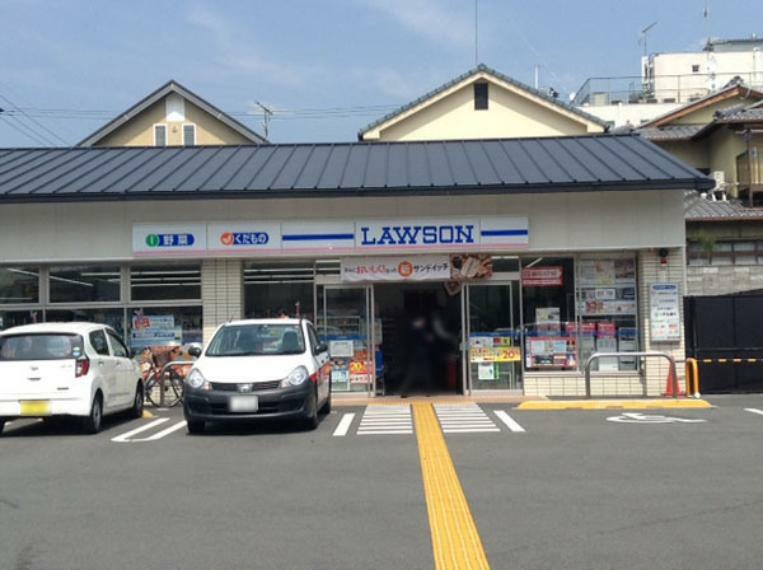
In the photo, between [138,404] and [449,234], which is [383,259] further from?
[138,404]

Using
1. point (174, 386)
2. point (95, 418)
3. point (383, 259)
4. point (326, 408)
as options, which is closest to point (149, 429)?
point (95, 418)

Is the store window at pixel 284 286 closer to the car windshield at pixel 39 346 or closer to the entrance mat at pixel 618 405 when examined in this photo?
the entrance mat at pixel 618 405

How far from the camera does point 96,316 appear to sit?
1800 cm

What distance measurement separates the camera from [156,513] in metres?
7.46

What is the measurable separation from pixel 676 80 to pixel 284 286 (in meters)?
51.6

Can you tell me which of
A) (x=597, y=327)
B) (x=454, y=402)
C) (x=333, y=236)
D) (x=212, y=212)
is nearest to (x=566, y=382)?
(x=597, y=327)

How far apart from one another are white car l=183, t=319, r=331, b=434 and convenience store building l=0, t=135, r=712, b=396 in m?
4.50

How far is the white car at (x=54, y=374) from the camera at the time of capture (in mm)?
12305

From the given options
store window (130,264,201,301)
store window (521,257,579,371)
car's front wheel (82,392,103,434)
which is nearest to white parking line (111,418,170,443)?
car's front wheel (82,392,103,434)

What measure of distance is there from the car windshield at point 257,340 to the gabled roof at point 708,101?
27815mm

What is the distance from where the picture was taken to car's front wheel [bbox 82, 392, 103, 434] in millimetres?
12570

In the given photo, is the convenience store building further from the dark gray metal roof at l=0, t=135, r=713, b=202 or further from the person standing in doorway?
the person standing in doorway

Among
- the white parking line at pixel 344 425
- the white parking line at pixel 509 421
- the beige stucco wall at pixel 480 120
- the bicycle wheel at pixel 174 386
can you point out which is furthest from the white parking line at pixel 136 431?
the beige stucco wall at pixel 480 120

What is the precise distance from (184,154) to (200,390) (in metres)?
10.2
